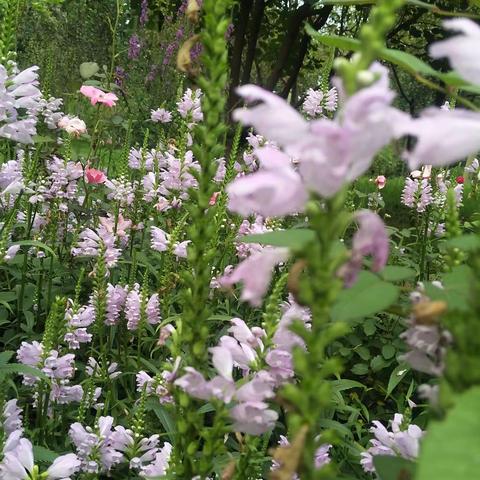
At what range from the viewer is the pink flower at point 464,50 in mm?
680

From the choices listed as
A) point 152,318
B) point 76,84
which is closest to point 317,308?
point 152,318

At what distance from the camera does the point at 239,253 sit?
347 cm

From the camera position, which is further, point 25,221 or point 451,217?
point 25,221

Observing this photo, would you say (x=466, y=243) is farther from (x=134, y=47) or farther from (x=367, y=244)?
(x=134, y=47)

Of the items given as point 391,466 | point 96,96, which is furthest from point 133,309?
point 391,466

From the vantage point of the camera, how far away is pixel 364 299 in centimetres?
66

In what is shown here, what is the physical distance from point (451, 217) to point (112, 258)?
249cm

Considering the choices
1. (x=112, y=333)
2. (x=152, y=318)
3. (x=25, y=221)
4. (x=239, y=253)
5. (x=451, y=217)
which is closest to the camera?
(x=451, y=217)

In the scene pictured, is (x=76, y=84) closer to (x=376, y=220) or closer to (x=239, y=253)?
(x=239, y=253)

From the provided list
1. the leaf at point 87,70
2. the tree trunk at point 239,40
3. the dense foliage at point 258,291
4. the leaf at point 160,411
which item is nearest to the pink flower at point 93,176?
the dense foliage at point 258,291

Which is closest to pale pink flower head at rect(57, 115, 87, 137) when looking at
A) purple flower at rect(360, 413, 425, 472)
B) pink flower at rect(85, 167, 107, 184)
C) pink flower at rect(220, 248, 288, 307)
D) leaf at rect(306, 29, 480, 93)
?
pink flower at rect(85, 167, 107, 184)

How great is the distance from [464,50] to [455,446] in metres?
0.41

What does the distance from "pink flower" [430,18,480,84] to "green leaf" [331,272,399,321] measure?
0.24 meters

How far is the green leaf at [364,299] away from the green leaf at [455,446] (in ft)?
0.42
